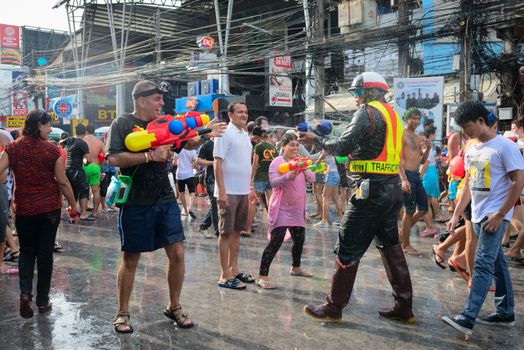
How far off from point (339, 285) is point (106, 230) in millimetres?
6426

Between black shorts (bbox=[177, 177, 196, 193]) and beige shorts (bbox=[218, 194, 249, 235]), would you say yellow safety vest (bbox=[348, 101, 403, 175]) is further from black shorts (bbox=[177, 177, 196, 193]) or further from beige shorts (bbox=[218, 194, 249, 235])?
black shorts (bbox=[177, 177, 196, 193])

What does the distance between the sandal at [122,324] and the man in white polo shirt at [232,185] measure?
4.81ft

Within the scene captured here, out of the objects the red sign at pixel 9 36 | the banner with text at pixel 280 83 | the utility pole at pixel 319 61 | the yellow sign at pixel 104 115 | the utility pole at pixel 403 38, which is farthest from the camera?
the red sign at pixel 9 36

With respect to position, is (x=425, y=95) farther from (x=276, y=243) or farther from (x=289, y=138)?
(x=276, y=243)

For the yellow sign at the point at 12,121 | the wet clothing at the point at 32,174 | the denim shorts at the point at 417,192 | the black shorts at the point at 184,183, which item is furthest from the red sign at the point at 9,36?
the wet clothing at the point at 32,174

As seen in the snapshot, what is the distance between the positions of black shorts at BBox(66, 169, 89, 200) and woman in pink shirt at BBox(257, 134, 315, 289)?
5648 mm

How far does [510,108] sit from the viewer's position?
607 inches

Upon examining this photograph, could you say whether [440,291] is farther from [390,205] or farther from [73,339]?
[73,339]

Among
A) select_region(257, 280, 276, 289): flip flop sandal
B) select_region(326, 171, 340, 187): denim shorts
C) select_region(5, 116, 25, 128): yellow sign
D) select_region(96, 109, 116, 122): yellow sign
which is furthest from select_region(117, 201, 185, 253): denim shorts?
select_region(96, 109, 116, 122): yellow sign

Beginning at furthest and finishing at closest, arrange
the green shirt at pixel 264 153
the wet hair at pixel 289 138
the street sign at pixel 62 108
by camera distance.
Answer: the street sign at pixel 62 108
the green shirt at pixel 264 153
the wet hair at pixel 289 138

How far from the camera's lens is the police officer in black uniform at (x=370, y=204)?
4227mm

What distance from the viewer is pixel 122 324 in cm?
404

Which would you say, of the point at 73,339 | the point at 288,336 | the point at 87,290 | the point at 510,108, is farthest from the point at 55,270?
the point at 510,108

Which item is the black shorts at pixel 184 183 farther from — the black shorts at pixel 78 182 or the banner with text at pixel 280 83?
the banner with text at pixel 280 83
